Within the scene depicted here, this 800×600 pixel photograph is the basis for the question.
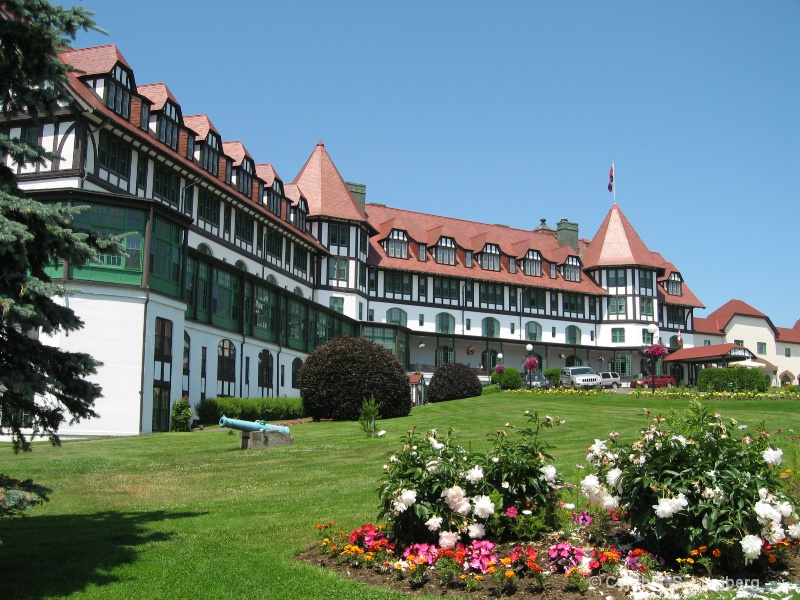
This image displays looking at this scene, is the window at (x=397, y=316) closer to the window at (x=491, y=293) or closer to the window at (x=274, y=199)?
the window at (x=491, y=293)

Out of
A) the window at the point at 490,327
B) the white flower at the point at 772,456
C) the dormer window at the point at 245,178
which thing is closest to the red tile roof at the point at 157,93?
the dormer window at the point at 245,178

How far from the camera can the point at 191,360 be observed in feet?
106

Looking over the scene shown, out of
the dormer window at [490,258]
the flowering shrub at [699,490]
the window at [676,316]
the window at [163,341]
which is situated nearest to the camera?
the flowering shrub at [699,490]

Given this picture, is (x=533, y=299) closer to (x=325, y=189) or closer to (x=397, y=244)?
(x=397, y=244)

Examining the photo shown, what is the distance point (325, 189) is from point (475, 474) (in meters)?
55.7

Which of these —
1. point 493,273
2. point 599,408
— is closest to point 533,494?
point 599,408

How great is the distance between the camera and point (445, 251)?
235 ft

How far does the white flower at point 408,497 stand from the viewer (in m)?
8.12

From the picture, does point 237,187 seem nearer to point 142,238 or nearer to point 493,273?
point 142,238

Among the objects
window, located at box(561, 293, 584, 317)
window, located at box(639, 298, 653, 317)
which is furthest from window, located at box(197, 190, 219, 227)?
window, located at box(639, 298, 653, 317)

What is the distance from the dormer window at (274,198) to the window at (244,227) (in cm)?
403

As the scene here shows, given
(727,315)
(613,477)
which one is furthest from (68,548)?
(727,315)

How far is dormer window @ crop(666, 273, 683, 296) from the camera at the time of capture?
3243 inches

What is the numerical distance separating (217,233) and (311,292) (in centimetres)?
1616
